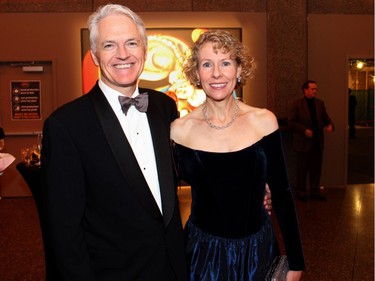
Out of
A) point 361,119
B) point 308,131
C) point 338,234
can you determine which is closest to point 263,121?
point 338,234

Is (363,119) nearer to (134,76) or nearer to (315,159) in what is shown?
(315,159)

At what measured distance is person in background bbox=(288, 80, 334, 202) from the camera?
251 inches

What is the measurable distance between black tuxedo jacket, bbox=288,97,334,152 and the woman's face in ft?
14.7

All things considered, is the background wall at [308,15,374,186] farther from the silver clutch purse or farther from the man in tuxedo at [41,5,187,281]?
the man in tuxedo at [41,5,187,281]

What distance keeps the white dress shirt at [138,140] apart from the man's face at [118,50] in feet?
0.21

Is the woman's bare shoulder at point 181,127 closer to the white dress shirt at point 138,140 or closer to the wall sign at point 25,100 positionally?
the white dress shirt at point 138,140

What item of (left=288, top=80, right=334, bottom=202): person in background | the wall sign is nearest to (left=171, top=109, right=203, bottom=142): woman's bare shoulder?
(left=288, top=80, right=334, bottom=202): person in background

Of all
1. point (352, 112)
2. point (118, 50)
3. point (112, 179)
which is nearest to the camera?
point (112, 179)

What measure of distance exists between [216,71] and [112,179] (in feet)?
2.21

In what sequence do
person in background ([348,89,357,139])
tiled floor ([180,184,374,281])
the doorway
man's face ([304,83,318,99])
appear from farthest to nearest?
person in background ([348,89,357,139]) < the doorway < man's face ([304,83,318,99]) < tiled floor ([180,184,374,281])

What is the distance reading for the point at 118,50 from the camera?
73.5 inches

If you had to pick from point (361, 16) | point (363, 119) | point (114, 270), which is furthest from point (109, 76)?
point (363, 119)

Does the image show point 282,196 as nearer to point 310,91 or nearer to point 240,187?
point 240,187

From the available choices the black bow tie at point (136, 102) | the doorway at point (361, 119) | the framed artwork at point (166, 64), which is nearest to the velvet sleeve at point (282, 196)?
the black bow tie at point (136, 102)
